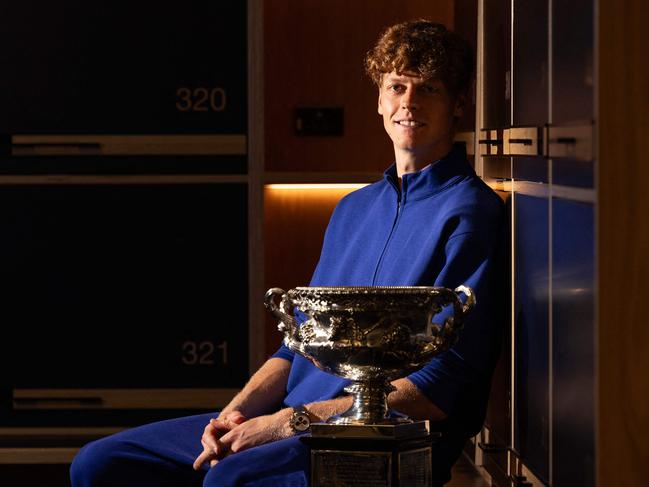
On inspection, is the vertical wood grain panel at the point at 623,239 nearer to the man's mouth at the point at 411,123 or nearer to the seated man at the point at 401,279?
the seated man at the point at 401,279

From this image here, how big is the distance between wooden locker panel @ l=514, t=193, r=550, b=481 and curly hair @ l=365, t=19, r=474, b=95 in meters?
0.27

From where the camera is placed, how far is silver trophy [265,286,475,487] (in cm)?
168

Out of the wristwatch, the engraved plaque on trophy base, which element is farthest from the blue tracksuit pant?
the engraved plaque on trophy base

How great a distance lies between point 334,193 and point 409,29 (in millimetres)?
1034

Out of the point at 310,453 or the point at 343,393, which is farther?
the point at 343,393

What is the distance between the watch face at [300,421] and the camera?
194 cm

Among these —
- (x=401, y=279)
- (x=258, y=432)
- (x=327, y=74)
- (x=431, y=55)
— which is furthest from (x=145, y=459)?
(x=327, y=74)

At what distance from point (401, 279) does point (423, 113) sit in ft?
1.04

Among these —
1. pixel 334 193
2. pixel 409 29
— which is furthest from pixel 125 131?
pixel 409 29

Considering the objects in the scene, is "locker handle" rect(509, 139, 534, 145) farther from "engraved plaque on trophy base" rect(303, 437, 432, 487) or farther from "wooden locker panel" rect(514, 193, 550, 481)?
"engraved plaque on trophy base" rect(303, 437, 432, 487)

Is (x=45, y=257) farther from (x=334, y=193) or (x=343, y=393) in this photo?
(x=343, y=393)

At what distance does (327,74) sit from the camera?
3146 mm

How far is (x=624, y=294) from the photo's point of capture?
1.48 metres

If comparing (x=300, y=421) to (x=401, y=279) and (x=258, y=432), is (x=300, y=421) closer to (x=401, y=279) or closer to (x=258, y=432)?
(x=258, y=432)
